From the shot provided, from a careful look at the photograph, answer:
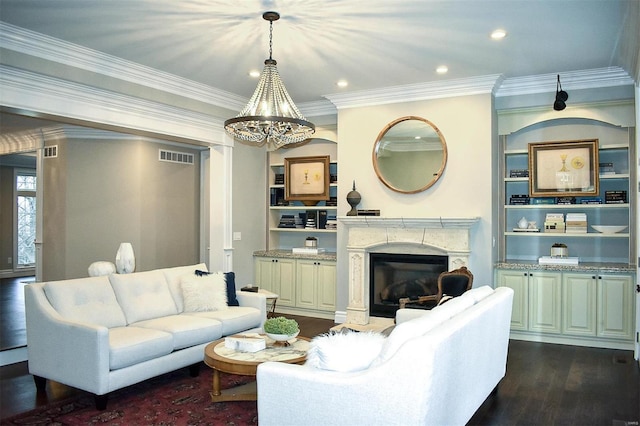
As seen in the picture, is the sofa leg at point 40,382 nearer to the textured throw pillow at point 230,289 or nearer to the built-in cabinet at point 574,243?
the textured throw pillow at point 230,289

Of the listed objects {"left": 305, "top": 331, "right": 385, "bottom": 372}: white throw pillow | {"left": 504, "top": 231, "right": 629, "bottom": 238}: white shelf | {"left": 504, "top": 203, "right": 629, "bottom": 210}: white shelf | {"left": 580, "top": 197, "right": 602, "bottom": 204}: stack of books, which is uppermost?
{"left": 580, "top": 197, "right": 602, "bottom": 204}: stack of books

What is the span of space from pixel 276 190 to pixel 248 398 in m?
4.29

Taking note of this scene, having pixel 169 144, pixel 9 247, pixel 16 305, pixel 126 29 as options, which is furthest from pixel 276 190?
pixel 9 247

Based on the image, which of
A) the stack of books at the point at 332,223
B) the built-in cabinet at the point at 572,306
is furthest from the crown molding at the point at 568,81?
the stack of books at the point at 332,223

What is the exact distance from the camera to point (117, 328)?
4.27 metres

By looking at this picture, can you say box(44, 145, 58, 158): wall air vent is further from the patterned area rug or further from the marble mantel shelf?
the patterned area rug

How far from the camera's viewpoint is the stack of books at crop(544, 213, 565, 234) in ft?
19.2

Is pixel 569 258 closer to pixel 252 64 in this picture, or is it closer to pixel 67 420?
pixel 252 64

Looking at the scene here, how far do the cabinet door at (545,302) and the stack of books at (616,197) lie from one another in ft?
3.39

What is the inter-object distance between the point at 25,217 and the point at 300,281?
8.14 m

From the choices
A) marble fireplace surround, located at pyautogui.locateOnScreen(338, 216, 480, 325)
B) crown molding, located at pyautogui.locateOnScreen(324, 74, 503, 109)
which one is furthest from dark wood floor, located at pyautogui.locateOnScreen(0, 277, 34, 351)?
crown molding, located at pyautogui.locateOnScreen(324, 74, 503, 109)

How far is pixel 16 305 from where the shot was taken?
753 cm

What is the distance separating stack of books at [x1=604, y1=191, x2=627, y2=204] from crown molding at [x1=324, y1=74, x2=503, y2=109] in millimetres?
1748

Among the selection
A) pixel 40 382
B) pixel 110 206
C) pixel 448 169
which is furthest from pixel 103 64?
pixel 448 169
